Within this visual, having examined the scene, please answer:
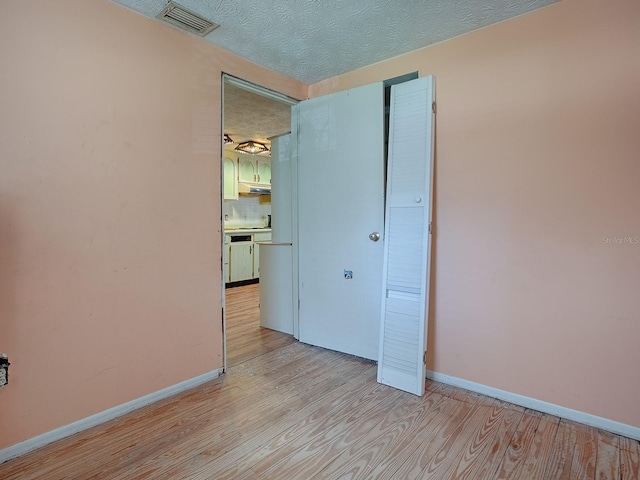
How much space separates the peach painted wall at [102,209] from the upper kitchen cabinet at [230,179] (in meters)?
3.68

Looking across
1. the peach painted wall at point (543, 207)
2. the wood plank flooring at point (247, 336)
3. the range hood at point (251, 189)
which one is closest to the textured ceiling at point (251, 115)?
the range hood at point (251, 189)

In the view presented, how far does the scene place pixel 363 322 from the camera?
273 centimetres

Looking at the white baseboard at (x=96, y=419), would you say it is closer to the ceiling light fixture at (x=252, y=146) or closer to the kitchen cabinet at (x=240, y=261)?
the kitchen cabinet at (x=240, y=261)

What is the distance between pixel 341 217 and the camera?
281cm

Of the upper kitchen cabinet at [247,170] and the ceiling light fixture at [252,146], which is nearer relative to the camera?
the ceiling light fixture at [252,146]

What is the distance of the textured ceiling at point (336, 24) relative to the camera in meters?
1.92

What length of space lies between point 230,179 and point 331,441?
5146mm

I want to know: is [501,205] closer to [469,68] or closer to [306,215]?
[469,68]

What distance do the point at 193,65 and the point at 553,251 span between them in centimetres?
260

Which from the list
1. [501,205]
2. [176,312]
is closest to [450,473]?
[501,205]

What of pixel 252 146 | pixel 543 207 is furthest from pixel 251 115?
pixel 543 207

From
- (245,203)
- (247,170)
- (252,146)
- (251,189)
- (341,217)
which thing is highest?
(252,146)

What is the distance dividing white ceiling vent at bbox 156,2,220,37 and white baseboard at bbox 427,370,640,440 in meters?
2.84

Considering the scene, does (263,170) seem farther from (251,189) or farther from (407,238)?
(407,238)
